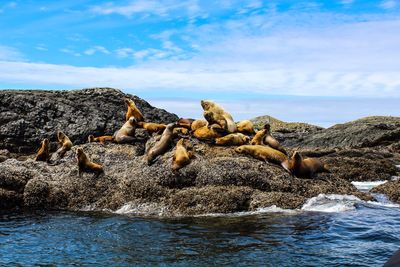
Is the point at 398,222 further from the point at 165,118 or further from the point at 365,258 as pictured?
the point at 165,118

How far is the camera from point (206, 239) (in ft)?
34.5

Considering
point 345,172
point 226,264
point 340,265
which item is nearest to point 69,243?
point 226,264

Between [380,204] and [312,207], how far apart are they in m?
2.62

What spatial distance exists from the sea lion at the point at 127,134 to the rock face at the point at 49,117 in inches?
407

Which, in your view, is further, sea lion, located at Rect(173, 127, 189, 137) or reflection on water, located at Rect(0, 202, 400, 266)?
sea lion, located at Rect(173, 127, 189, 137)

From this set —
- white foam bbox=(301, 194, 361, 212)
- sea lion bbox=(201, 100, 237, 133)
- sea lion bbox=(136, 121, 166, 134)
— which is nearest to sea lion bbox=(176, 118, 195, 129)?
sea lion bbox=(136, 121, 166, 134)

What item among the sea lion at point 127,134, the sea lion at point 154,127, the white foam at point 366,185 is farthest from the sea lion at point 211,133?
the white foam at point 366,185

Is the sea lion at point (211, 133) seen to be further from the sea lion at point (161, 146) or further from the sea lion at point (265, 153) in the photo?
the sea lion at point (265, 153)

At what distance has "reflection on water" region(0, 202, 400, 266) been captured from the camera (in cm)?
906

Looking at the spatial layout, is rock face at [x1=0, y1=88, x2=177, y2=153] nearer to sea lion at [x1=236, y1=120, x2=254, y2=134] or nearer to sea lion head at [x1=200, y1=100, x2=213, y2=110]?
sea lion head at [x1=200, y1=100, x2=213, y2=110]

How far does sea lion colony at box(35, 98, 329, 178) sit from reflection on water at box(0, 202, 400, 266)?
2411 mm

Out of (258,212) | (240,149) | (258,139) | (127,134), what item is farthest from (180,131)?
(258,212)

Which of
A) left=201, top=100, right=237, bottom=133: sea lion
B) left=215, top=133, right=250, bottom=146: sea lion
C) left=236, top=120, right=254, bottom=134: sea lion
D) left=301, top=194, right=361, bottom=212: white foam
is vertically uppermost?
left=201, top=100, right=237, bottom=133: sea lion

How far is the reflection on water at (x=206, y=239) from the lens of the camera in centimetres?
906
